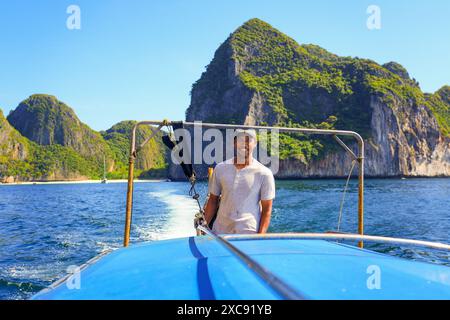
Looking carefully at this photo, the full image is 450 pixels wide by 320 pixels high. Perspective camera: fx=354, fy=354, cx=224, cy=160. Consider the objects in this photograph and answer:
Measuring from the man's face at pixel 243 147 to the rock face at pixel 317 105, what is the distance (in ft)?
297

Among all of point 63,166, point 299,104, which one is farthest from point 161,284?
point 63,166

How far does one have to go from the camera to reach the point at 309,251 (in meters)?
2.79

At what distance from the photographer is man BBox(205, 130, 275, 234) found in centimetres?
353

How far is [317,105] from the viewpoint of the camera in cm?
11300

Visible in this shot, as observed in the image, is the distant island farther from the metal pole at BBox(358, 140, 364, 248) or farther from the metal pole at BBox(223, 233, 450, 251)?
the metal pole at BBox(223, 233, 450, 251)

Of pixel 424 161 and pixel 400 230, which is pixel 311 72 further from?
pixel 400 230

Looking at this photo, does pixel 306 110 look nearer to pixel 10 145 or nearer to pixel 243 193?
pixel 243 193

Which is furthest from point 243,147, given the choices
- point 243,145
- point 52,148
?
point 52,148

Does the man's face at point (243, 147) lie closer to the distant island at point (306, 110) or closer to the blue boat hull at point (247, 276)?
the blue boat hull at point (247, 276)

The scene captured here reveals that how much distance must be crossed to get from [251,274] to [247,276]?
55mm

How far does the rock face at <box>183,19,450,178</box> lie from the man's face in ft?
297

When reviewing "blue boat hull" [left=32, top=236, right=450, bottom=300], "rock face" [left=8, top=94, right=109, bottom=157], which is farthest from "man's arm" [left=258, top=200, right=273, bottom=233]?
"rock face" [left=8, top=94, right=109, bottom=157]

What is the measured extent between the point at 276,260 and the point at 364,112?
360 ft

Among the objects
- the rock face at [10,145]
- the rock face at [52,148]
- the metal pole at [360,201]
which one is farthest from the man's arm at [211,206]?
the rock face at [10,145]
